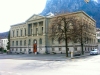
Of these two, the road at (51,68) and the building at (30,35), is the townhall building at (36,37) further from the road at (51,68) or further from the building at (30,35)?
the road at (51,68)

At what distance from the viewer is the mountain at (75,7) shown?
139625 mm

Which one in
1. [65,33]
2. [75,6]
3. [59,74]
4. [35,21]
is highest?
[75,6]

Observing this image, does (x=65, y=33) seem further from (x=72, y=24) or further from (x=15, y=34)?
(x=15, y=34)

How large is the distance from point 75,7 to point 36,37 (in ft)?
295

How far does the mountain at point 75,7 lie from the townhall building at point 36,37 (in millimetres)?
60176

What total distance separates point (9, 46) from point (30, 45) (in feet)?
59.8

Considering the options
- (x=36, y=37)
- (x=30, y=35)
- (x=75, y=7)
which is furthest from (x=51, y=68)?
(x=75, y=7)

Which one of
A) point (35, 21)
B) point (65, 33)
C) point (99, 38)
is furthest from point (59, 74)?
point (99, 38)

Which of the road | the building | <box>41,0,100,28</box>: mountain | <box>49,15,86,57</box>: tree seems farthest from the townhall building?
<box>41,0,100,28</box>: mountain

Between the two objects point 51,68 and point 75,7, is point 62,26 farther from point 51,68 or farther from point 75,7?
point 75,7

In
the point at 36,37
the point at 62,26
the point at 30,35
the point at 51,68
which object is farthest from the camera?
the point at 30,35

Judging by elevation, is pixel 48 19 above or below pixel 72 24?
above

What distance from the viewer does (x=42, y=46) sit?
65.8m

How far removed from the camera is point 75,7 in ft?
496
